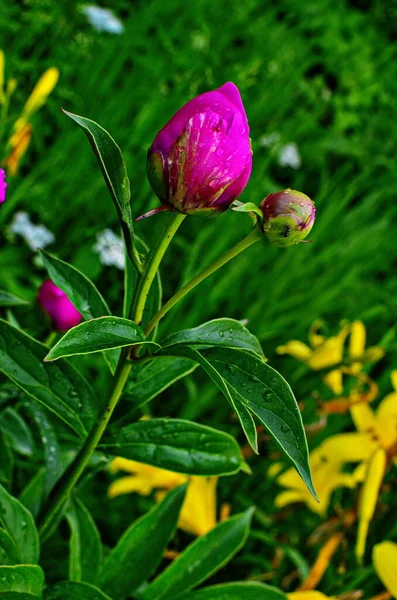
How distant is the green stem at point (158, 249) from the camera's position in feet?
1.47

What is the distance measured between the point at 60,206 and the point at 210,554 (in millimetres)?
973

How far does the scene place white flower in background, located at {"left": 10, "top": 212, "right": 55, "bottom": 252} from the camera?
1.34 meters

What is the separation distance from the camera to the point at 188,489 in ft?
3.13

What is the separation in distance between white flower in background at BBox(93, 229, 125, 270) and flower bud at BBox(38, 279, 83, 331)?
1.72 feet

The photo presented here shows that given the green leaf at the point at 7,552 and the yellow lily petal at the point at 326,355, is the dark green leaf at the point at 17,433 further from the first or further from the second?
the yellow lily petal at the point at 326,355

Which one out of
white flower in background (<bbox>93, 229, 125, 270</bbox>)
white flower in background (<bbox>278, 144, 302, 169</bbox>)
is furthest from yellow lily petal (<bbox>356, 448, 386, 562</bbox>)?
white flower in background (<bbox>278, 144, 302, 169</bbox>)

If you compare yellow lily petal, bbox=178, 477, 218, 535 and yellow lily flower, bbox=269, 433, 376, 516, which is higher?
yellow lily flower, bbox=269, 433, 376, 516

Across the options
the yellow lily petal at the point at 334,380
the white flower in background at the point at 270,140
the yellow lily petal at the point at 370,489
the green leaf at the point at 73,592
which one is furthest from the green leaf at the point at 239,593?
the white flower in background at the point at 270,140

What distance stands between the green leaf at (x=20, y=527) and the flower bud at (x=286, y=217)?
30cm

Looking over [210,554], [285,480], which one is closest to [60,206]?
[285,480]

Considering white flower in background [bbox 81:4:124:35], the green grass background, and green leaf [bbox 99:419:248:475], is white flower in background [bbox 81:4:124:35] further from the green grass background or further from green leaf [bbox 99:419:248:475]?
green leaf [bbox 99:419:248:475]

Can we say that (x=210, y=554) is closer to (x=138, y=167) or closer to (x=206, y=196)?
(x=206, y=196)

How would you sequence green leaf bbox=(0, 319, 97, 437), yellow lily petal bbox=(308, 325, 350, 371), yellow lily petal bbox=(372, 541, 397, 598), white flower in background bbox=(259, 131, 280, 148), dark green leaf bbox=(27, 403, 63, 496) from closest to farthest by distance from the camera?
green leaf bbox=(0, 319, 97, 437) → dark green leaf bbox=(27, 403, 63, 496) → yellow lily petal bbox=(372, 541, 397, 598) → yellow lily petal bbox=(308, 325, 350, 371) → white flower in background bbox=(259, 131, 280, 148)

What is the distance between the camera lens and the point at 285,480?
1.03 metres
